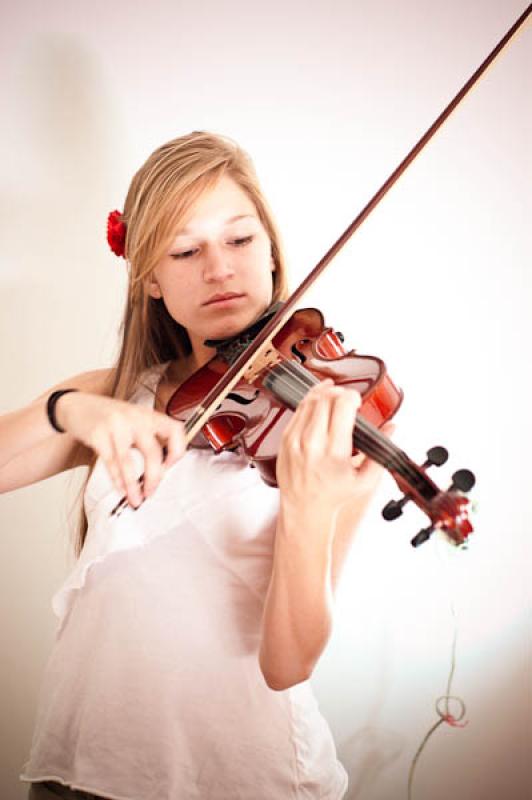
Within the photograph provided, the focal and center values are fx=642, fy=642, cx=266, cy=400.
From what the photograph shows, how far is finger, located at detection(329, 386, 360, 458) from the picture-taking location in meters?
0.59

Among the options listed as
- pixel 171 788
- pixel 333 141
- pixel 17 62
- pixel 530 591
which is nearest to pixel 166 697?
pixel 171 788

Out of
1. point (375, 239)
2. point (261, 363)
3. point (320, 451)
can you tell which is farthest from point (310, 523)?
point (375, 239)

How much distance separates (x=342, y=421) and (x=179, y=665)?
0.40m

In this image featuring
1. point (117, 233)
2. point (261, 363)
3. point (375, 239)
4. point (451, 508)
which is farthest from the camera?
point (375, 239)

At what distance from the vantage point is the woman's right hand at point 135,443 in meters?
0.63

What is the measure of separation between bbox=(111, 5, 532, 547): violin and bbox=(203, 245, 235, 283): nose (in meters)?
0.08

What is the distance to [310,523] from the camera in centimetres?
67

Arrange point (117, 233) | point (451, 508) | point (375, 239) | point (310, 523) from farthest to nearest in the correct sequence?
point (375, 239) < point (117, 233) < point (310, 523) < point (451, 508)

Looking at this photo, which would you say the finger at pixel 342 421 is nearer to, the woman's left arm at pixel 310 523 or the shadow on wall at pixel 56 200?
the woman's left arm at pixel 310 523

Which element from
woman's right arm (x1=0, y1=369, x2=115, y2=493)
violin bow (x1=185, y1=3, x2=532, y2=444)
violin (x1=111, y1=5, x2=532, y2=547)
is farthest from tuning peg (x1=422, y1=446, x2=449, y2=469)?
woman's right arm (x1=0, y1=369, x2=115, y2=493)

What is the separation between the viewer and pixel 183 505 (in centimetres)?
82

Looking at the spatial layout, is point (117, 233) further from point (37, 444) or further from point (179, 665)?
point (179, 665)

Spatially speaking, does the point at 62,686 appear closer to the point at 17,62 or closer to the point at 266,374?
the point at 266,374

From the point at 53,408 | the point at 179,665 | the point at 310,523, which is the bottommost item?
the point at 179,665
